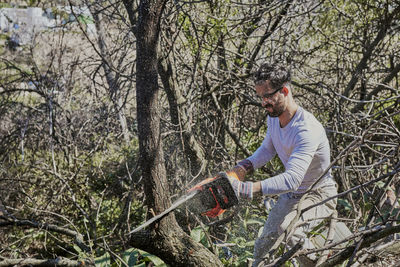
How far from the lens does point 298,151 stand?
2707 millimetres

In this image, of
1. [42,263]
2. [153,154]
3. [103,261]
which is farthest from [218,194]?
[42,263]

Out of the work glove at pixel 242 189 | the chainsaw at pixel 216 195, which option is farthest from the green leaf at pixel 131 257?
the work glove at pixel 242 189

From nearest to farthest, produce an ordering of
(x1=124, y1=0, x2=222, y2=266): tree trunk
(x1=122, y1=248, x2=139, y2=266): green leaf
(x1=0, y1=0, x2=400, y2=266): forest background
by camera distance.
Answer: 1. (x1=124, y1=0, x2=222, y2=266): tree trunk
2. (x1=0, y1=0, x2=400, y2=266): forest background
3. (x1=122, y1=248, x2=139, y2=266): green leaf

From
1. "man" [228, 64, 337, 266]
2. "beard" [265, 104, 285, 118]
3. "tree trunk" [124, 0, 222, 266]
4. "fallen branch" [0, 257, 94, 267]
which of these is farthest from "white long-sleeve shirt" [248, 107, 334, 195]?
"fallen branch" [0, 257, 94, 267]

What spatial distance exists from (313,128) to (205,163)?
1.62 metres

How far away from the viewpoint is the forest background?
2.58 m

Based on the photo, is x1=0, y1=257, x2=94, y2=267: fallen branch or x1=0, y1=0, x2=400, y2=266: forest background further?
x1=0, y1=257, x2=94, y2=267: fallen branch

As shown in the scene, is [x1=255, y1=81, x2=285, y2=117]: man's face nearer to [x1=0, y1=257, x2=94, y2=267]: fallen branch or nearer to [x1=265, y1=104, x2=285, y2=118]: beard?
[x1=265, y1=104, x2=285, y2=118]: beard

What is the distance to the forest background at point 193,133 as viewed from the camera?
258 cm

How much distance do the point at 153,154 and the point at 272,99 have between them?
1.04 meters

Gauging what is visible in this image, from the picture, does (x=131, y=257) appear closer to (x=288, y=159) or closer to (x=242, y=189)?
(x=242, y=189)

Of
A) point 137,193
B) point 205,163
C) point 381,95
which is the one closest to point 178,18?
point 205,163

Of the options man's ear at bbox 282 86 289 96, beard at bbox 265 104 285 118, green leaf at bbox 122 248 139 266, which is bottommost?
green leaf at bbox 122 248 139 266

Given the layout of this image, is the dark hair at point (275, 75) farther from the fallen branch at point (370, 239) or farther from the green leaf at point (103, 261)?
the green leaf at point (103, 261)
